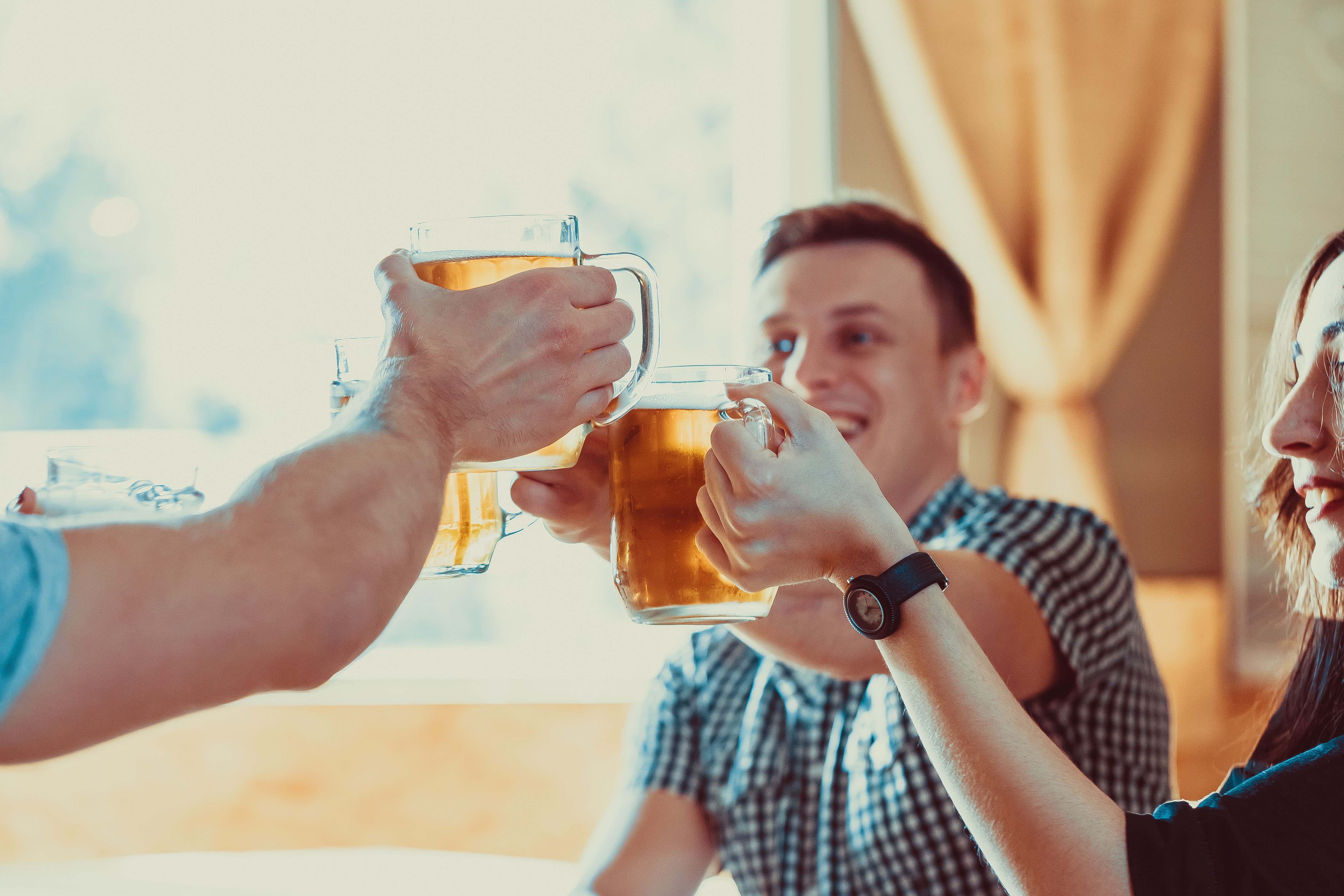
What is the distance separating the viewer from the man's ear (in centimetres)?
163

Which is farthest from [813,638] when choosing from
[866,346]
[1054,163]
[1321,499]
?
[1054,163]

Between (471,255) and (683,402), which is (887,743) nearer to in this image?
(683,402)

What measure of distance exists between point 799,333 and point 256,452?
Result: 2382mm

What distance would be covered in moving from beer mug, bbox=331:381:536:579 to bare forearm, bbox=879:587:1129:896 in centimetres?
31

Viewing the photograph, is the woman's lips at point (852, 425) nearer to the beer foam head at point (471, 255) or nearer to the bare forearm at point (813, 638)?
the bare forearm at point (813, 638)

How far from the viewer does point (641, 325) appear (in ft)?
2.71

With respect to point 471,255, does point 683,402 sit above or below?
below

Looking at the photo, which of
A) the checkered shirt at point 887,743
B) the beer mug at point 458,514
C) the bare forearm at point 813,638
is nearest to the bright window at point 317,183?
the checkered shirt at point 887,743

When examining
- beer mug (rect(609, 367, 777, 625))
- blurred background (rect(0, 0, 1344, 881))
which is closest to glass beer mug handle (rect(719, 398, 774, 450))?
beer mug (rect(609, 367, 777, 625))

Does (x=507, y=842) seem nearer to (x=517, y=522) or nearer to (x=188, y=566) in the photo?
(x=517, y=522)

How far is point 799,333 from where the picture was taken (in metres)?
1.55

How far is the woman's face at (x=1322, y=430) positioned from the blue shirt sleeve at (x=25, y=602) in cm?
90

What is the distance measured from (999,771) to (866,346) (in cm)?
83

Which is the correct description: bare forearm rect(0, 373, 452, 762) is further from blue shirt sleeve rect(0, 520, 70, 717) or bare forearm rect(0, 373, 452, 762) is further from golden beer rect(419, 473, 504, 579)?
golden beer rect(419, 473, 504, 579)
